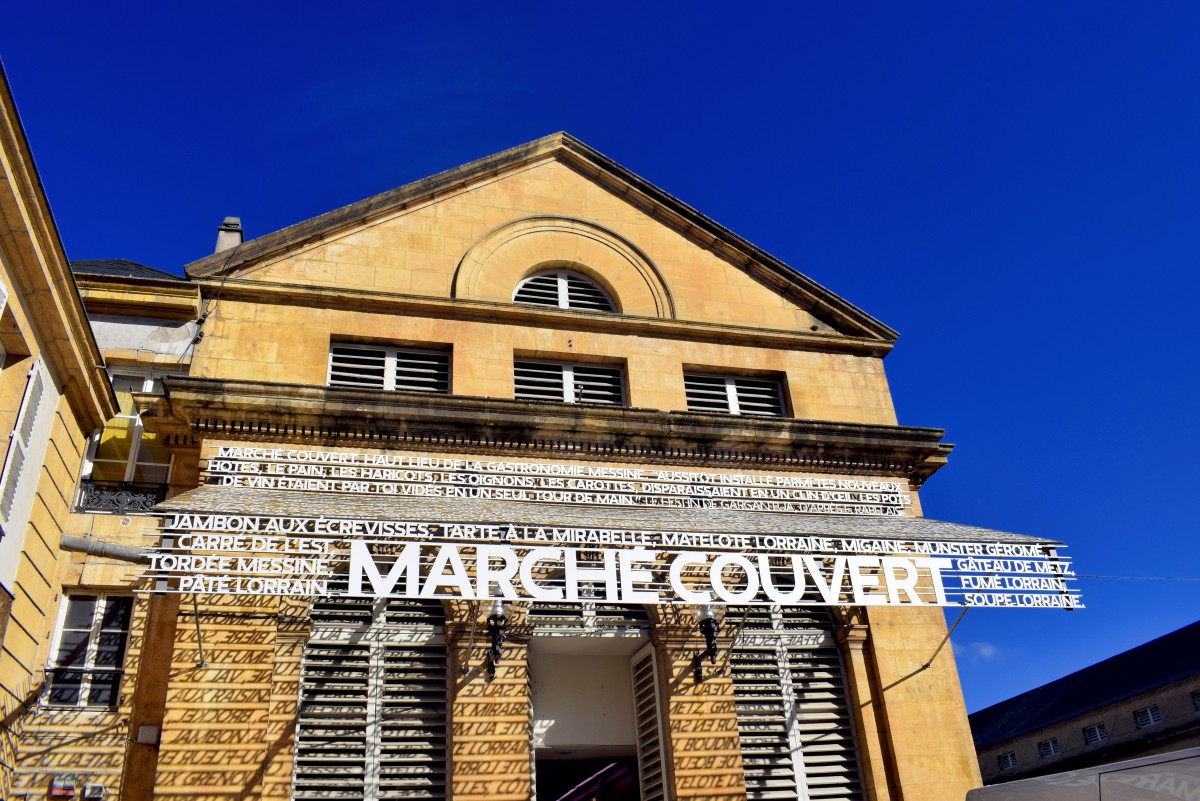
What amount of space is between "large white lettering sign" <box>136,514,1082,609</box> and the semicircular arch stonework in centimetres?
508

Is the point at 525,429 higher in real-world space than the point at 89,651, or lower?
higher

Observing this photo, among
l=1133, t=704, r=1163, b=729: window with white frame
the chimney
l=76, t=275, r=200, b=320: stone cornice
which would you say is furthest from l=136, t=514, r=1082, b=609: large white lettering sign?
l=1133, t=704, r=1163, b=729: window with white frame

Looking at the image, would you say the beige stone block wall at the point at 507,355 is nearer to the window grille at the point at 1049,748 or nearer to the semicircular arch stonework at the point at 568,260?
the semicircular arch stonework at the point at 568,260

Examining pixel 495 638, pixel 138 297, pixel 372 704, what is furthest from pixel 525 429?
pixel 138 297

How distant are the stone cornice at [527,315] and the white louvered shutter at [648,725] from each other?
5473 mm

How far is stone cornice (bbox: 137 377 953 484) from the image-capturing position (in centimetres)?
1339

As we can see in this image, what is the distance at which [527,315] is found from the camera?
15828 millimetres

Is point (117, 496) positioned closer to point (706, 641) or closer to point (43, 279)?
point (43, 279)

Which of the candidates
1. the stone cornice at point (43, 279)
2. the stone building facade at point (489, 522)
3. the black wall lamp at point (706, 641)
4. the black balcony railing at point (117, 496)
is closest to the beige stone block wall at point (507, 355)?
the stone building facade at point (489, 522)

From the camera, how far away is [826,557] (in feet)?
42.3

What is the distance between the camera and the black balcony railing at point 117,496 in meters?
13.0

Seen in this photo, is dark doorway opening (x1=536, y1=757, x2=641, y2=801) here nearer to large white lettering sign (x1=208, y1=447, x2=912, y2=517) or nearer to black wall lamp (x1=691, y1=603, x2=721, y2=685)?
black wall lamp (x1=691, y1=603, x2=721, y2=685)

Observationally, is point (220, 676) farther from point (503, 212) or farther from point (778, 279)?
point (778, 279)

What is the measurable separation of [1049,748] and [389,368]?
1843 inches
